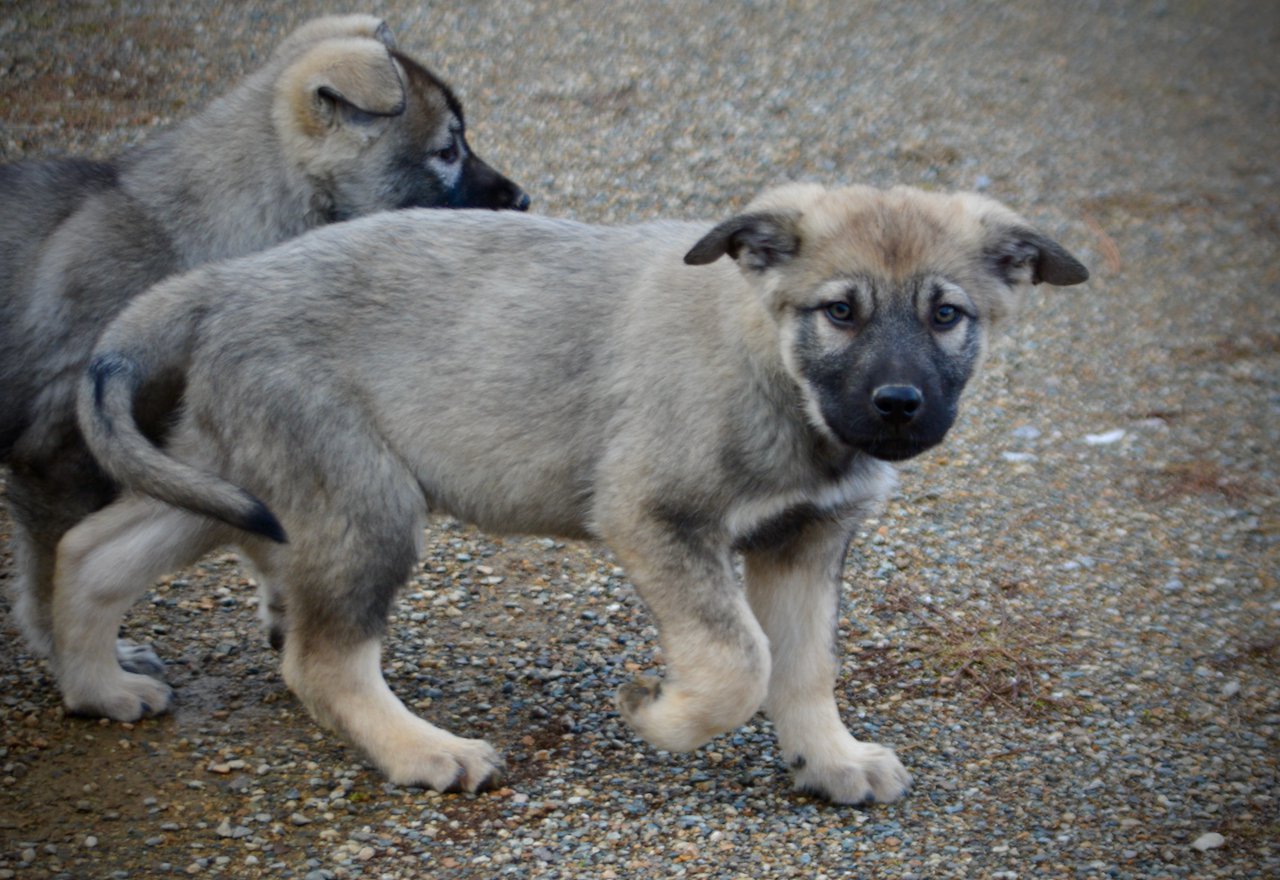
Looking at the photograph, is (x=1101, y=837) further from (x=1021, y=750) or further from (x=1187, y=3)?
(x=1187, y=3)

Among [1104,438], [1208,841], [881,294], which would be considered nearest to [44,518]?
[881,294]

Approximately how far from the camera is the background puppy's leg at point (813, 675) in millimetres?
3695

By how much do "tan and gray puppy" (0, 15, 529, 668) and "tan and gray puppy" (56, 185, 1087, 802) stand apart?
0.35 m

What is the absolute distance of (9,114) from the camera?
24.8ft

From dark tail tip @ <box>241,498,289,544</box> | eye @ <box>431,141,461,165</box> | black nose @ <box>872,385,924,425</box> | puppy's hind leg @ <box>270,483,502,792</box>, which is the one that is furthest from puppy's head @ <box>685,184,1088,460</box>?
eye @ <box>431,141,461,165</box>

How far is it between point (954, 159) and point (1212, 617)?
14.3 feet

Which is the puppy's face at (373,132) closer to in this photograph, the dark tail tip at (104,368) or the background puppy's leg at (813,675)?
the dark tail tip at (104,368)

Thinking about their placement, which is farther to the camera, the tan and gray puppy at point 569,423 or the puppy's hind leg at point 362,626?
the puppy's hind leg at point 362,626

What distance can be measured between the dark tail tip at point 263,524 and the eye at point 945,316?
5.35 ft

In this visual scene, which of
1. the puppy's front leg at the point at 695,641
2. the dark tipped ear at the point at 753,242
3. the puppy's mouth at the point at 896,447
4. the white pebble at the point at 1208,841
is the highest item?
the dark tipped ear at the point at 753,242

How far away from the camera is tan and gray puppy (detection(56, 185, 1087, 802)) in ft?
11.1

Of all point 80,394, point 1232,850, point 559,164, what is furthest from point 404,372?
point 559,164

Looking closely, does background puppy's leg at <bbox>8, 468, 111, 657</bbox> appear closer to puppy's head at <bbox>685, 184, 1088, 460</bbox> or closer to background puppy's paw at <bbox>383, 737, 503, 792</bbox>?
background puppy's paw at <bbox>383, 737, 503, 792</bbox>

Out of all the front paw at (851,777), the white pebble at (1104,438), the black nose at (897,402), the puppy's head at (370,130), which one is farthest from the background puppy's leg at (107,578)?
the white pebble at (1104,438)
